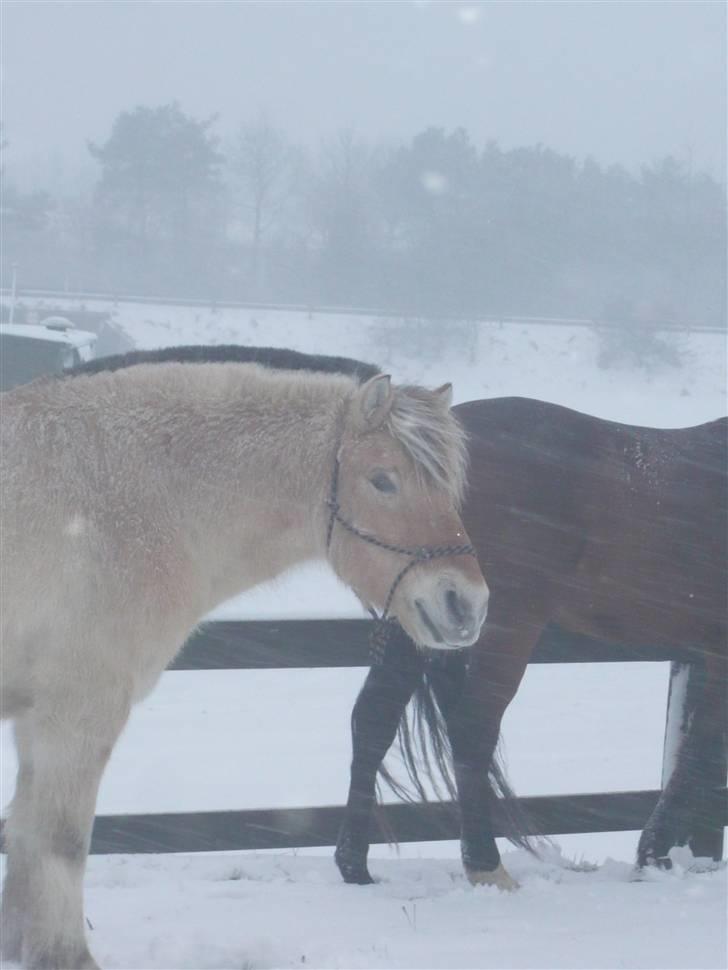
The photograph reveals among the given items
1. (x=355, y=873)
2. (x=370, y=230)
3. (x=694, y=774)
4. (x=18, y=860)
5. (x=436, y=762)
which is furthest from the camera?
(x=370, y=230)

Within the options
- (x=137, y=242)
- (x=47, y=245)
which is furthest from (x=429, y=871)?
→ (x=47, y=245)

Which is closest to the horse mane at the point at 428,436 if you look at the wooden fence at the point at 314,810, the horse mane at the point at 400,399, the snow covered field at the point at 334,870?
the horse mane at the point at 400,399

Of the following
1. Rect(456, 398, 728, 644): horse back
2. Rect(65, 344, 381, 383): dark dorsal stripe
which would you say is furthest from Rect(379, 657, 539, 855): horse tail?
Rect(65, 344, 381, 383): dark dorsal stripe

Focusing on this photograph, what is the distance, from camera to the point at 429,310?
20875 mm

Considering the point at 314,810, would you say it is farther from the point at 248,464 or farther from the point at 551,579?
the point at 248,464

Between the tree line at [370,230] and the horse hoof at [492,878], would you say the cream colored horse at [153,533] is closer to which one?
the horse hoof at [492,878]

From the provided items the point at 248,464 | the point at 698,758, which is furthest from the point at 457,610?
the point at 698,758

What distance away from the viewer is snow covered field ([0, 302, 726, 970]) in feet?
10.8

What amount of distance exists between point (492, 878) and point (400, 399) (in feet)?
6.65

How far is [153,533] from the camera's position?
9.75ft

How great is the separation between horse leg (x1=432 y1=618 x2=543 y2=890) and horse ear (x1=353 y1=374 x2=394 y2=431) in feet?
4.11

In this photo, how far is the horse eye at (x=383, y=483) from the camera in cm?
312

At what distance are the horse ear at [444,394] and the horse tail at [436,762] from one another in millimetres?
1235

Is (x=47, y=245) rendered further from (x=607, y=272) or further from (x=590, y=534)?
(x=590, y=534)
